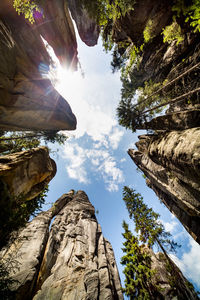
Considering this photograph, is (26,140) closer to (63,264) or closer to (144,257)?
(63,264)

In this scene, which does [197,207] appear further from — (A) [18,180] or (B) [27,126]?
(B) [27,126]

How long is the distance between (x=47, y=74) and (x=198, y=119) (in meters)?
12.9

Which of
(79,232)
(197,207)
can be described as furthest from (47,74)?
(79,232)

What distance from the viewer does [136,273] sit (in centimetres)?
970

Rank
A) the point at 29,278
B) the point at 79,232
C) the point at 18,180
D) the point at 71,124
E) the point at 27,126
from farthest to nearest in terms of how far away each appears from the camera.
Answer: the point at 79,232
the point at 71,124
the point at 27,126
the point at 29,278
the point at 18,180

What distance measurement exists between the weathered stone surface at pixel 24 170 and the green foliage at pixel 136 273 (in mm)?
11229

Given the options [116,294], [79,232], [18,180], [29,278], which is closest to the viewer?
[18,180]

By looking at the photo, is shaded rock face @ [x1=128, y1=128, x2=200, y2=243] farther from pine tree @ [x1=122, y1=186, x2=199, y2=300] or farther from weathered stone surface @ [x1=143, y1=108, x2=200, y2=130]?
pine tree @ [x1=122, y1=186, x2=199, y2=300]

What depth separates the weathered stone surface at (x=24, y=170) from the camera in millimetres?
5938

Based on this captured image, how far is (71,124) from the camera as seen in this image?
41.0 feet

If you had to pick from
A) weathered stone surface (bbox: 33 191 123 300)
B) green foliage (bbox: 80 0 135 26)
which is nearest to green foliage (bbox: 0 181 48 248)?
weathered stone surface (bbox: 33 191 123 300)

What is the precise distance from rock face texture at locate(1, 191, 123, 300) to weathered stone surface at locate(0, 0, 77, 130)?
881 centimetres

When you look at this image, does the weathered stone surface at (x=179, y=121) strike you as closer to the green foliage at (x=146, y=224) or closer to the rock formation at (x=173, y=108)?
the rock formation at (x=173, y=108)

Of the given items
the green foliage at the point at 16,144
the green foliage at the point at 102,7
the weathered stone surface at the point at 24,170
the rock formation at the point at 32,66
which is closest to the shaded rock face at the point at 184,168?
the green foliage at the point at 102,7
